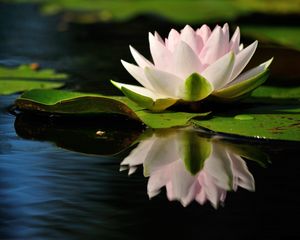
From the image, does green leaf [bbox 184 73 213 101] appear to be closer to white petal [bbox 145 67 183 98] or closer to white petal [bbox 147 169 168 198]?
white petal [bbox 145 67 183 98]

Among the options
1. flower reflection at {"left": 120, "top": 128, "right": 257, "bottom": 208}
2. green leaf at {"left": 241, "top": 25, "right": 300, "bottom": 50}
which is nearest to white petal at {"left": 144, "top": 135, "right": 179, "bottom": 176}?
flower reflection at {"left": 120, "top": 128, "right": 257, "bottom": 208}

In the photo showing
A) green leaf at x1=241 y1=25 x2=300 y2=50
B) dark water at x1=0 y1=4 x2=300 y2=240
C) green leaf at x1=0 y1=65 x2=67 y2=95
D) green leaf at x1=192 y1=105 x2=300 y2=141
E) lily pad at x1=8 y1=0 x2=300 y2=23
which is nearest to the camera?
dark water at x1=0 y1=4 x2=300 y2=240

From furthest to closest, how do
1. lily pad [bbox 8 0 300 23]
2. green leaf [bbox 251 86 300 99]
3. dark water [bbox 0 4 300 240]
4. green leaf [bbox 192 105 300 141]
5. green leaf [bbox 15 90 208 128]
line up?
lily pad [bbox 8 0 300 23] < green leaf [bbox 251 86 300 99] < green leaf [bbox 15 90 208 128] < green leaf [bbox 192 105 300 141] < dark water [bbox 0 4 300 240]

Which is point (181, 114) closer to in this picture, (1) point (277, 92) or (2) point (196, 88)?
(2) point (196, 88)

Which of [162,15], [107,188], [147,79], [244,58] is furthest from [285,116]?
[162,15]

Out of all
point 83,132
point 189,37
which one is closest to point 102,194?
point 83,132

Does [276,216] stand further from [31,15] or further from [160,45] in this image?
[31,15]
